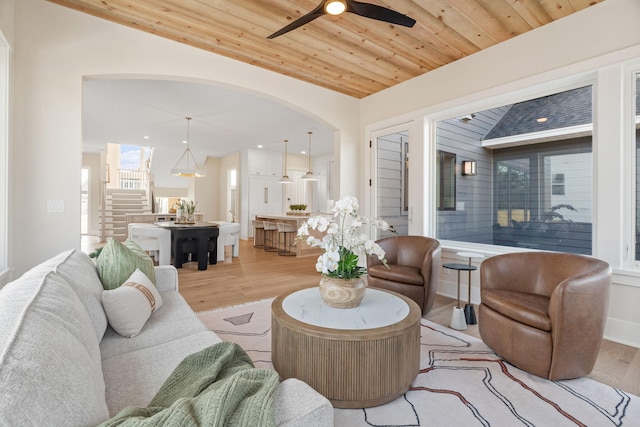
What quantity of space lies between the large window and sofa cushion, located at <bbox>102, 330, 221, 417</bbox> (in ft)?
11.3

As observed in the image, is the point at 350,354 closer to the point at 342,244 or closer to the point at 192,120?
the point at 342,244

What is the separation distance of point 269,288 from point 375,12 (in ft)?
11.2

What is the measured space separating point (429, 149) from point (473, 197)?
855mm

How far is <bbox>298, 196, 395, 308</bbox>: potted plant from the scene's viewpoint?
1.99m

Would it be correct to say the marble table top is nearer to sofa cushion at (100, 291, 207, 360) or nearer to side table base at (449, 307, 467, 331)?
sofa cushion at (100, 291, 207, 360)

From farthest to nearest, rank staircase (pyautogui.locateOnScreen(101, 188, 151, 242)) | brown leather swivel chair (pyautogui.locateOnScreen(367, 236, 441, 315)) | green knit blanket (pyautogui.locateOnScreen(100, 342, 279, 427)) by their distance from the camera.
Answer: staircase (pyautogui.locateOnScreen(101, 188, 151, 242)), brown leather swivel chair (pyautogui.locateOnScreen(367, 236, 441, 315)), green knit blanket (pyautogui.locateOnScreen(100, 342, 279, 427))

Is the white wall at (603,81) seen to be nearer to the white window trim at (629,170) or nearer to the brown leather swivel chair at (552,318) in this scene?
the white window trim at (629,170)

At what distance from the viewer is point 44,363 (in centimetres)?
75

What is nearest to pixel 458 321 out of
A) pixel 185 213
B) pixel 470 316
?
pixel 470 316

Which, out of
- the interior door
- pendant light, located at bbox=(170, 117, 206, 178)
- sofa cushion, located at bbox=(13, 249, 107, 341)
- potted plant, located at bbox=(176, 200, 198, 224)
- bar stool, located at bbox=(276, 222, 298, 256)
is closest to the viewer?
sofa cushion, located at bbox=(13, 249, 107, 341)

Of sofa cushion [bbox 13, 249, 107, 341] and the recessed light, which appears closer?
sofa cushion [bbox 13, 249, 107, 341]

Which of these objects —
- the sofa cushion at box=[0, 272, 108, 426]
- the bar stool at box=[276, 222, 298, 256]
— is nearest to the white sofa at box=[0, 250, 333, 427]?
the sofa cushion at box=[0, 272, 108, 426]

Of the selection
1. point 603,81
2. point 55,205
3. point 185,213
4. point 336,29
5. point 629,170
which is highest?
point 336,29

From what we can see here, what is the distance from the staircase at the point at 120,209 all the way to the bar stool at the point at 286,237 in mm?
4505
